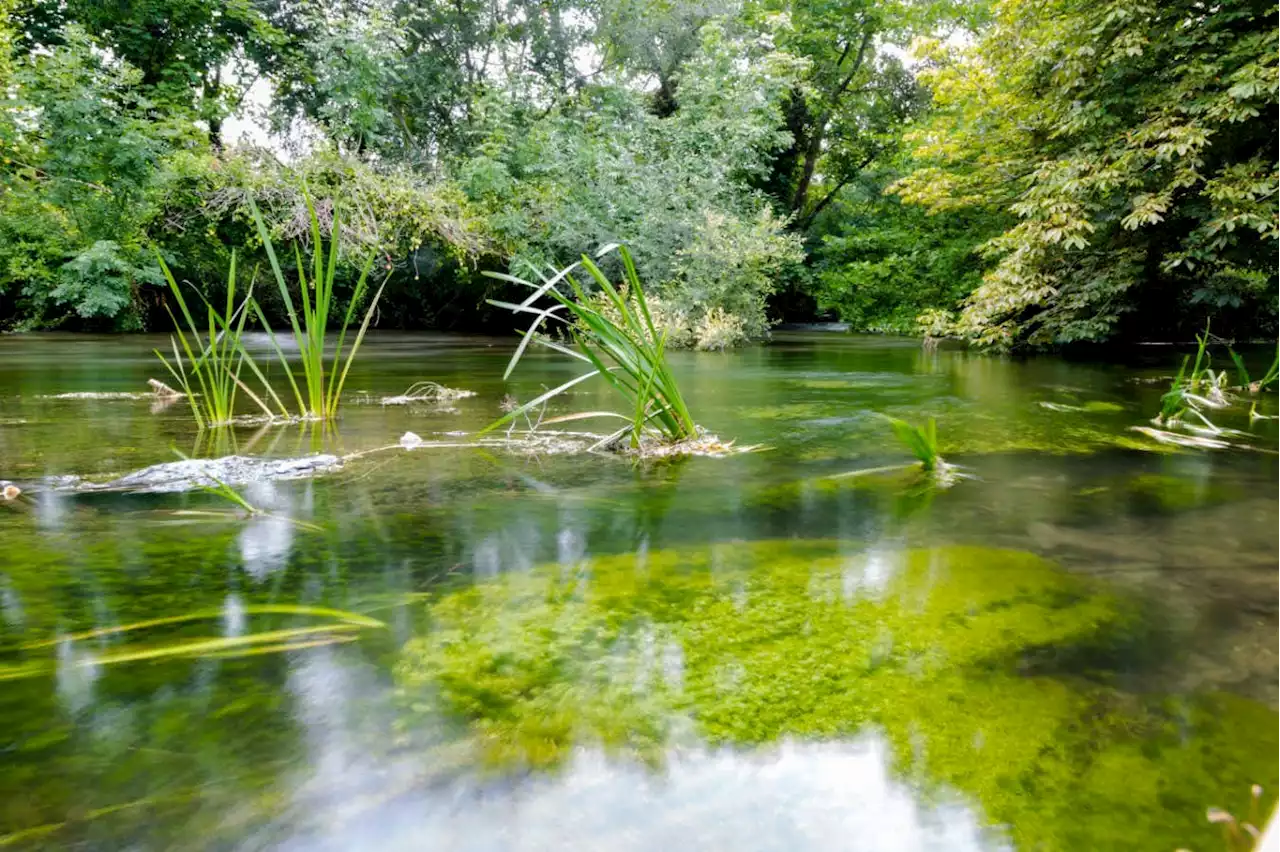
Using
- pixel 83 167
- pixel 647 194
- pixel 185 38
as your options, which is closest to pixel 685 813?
pixel 647 194

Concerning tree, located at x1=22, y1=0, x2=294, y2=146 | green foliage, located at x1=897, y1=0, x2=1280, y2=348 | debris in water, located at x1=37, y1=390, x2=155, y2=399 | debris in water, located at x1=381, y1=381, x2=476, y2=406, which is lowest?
debris in water, located at x1=37, y1=390, x2=155, y2=399

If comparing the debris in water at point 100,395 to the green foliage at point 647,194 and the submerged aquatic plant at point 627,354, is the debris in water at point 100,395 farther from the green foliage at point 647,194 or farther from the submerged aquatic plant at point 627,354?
the green foliage at point 647,194

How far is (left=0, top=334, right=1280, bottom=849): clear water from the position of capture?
29.0 inches

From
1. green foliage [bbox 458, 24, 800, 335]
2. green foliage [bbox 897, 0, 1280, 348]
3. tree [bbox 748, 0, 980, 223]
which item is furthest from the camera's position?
tree [bbox 748, 0, 980, 223]

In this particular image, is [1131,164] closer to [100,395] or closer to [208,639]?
[208,639]

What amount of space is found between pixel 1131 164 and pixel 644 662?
6.31 meters

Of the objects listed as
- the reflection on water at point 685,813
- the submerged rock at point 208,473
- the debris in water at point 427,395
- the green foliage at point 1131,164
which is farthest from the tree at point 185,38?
the reflection on water at point 685,813

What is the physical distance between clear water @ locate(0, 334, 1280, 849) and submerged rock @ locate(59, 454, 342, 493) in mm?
103

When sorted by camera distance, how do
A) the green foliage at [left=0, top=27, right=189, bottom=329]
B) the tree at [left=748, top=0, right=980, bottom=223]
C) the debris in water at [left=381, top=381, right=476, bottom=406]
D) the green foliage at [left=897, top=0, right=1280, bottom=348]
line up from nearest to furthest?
the debris in water at [left=381, top=381, right=476, bottom=406] → the green foliage at [left=897, top=0, right=1280, bottom=348] → the green foliage at [left=0, top=27, right=189, bottom=329] → the tree at [left=748, top=0, right=980, bottom=223]

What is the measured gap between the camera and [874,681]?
99 cm

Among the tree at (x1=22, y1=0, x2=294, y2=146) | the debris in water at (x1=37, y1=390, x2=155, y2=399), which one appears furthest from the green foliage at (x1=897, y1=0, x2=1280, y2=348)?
the tree at (x1=22, y1=0, x2=294, y2=146)

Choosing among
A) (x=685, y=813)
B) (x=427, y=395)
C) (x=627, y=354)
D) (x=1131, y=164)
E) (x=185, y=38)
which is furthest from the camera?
(x=185, y=38)

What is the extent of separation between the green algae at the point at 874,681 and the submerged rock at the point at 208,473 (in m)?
1.12

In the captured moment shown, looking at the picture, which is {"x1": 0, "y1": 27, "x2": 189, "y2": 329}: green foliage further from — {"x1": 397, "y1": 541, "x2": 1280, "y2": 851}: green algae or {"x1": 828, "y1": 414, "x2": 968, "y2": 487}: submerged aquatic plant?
{"x1": 397, "y1": 541, "x2": 1280, "y2": 851}: green algae
